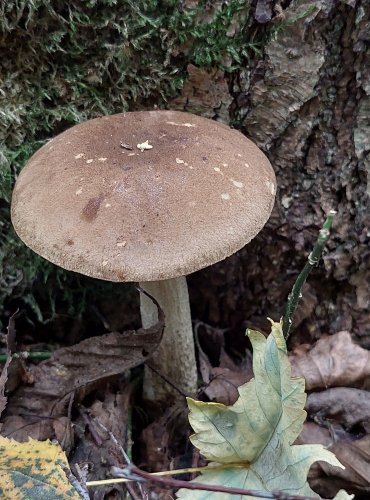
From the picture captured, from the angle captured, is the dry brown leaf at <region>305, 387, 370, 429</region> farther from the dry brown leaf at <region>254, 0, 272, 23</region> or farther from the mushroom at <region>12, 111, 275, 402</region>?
the dry brown leaf at <region>254, 0, 272, 23</region>

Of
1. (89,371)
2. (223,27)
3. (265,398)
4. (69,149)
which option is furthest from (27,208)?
(223,27)

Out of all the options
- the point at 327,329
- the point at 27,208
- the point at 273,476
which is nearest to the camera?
the point at 273,476

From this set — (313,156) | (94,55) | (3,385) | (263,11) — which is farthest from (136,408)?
(263,11)

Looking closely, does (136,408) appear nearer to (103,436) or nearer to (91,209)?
(103,436)

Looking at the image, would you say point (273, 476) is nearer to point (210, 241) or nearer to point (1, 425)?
point (210, 241)

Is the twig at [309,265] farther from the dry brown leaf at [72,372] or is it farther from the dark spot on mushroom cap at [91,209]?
the dark spot on mushroom cap at [91,209]

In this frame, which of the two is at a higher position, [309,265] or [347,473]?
[309,265]
